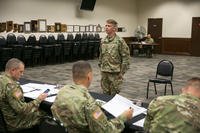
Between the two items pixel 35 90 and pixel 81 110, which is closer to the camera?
pixel 81 110

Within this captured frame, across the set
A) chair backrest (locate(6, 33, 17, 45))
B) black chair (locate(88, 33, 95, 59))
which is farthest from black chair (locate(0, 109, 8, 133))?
black chair (locate(88, 33, 95, 59))

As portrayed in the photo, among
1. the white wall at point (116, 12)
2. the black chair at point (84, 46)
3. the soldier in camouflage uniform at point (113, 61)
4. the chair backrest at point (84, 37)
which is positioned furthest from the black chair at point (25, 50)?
the soldier in camouflage uniform at point (113, 61)

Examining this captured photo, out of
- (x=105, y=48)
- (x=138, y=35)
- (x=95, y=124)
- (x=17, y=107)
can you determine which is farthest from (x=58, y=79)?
(x=138, y=35)

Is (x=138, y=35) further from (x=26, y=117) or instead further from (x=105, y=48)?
(x=26, y=117)

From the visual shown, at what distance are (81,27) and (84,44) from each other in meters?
1.52

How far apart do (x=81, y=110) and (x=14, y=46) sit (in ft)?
27.9

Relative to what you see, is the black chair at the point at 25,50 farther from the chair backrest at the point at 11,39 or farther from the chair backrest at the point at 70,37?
the chair backrest at the point at 70,37

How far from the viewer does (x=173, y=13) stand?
52.8ft

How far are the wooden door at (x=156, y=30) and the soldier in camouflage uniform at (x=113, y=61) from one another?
41.0ft

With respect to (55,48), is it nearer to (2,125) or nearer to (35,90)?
(35,90)

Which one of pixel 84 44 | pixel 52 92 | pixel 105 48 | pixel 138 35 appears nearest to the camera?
pixel 52 92

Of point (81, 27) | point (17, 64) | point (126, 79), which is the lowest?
point (126, 79)

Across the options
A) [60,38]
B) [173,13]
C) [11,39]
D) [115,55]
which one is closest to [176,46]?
[173,13]

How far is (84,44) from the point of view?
12.7 meters
